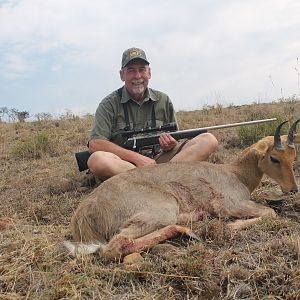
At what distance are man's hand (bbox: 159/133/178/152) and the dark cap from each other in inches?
50.6

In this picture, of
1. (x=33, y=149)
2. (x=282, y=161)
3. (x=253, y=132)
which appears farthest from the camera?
(x=33, y=149)

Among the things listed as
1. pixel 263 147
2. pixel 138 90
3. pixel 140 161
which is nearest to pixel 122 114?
pixel 138 90

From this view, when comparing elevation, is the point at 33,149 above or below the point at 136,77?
below

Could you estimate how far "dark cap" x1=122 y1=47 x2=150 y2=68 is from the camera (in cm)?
683

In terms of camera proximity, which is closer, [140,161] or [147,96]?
[140,161]

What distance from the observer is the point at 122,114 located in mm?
7012

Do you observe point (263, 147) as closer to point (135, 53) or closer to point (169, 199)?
point (169, 199)

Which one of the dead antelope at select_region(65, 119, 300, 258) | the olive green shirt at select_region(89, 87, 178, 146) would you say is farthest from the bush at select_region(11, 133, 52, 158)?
the dead antelope at select_region(65, 119, 300, 258)

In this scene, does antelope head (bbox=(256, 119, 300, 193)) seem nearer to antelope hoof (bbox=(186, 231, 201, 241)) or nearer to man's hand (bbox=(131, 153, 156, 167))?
man's hand (bbox=(131, 153, 156, 167))

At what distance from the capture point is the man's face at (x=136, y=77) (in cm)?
689

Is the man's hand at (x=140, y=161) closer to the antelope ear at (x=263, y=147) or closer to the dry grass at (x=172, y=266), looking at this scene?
the dry grass at (x=172, y=266)

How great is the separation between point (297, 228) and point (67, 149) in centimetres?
693

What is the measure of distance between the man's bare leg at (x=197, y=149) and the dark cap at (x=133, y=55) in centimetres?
152

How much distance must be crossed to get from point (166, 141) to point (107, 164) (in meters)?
1.04
